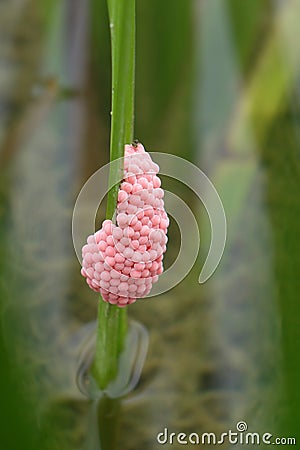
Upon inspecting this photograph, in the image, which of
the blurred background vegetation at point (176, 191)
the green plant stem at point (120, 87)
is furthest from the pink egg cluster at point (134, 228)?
the blurred background vegetation at point (176, 191)

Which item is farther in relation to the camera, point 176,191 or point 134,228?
point 176,191

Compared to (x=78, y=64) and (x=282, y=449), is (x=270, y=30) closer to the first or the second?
(x=78, y=64)

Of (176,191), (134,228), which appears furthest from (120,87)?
(176,191)

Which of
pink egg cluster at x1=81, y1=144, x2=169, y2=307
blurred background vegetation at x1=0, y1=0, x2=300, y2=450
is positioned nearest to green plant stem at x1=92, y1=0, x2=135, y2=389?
pink egg cluster at x1=81, y1=144, x2=169, y2=307

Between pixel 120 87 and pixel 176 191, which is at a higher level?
pixel 176 191

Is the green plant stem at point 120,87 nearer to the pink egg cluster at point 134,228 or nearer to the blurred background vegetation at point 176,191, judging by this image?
the pink egg cluster at point 134,228

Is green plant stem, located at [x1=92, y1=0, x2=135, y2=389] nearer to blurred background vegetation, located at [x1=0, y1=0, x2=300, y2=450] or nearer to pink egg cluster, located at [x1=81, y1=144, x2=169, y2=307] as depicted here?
pink egg cluster, located at [x1=81, y1=144, x2=169, y2=307]

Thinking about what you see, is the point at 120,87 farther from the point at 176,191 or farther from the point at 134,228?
the point at 176,191
